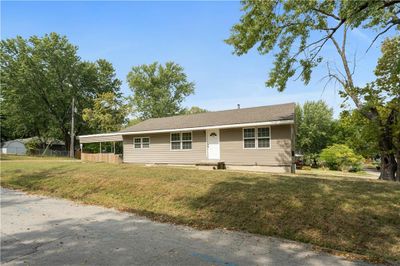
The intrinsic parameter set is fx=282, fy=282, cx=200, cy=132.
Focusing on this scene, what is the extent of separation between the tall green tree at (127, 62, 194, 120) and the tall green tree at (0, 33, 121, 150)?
18.7 feet

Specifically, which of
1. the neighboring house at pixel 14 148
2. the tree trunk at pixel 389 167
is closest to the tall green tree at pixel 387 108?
the tree trunk at pixel 389 167

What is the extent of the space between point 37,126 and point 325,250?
1820 inches

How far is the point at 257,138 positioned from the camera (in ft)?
50.7

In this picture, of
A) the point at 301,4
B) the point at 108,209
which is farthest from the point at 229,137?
the point at 108,209

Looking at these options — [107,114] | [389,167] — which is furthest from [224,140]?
[107,114]

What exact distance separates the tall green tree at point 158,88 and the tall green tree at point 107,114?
6780 millimetres

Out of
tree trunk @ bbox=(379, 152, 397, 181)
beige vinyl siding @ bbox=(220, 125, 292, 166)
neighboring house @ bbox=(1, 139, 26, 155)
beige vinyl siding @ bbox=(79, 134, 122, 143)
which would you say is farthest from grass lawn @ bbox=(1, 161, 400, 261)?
neighboring house @ bbox=(1, 139, 26, 155)

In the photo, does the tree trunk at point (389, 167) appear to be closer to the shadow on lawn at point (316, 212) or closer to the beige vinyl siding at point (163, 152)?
the shadow on lawn at point (316, 212)

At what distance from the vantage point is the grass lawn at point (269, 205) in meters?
4.72

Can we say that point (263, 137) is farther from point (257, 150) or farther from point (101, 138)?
point (101, 138)

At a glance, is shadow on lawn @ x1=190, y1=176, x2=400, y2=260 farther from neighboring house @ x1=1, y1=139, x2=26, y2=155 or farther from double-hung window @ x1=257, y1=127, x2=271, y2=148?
neighboring house @ x1=1, y1=139, x2=26, y2=155

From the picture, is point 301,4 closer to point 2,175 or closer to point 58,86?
point 2,175

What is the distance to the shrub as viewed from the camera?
30.2m

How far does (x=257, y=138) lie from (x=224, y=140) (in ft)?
6.83
